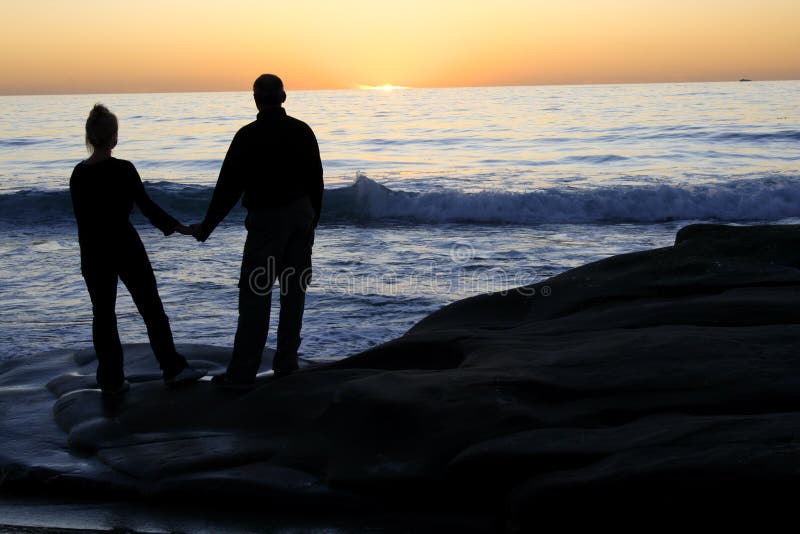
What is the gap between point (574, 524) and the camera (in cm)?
361

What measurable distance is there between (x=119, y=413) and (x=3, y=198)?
699 inches

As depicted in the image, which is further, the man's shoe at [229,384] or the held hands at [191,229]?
the held hands at [191,229]

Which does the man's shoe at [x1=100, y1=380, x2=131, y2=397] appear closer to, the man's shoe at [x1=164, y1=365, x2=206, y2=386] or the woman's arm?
the man's shoe at [x1=164, y1=365, x2=206, y2=386]

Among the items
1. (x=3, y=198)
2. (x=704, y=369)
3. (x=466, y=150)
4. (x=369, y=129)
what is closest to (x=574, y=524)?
(x=704, y=369)

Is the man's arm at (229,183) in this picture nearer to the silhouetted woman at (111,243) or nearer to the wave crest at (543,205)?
the silhouetted woman at (111,243)

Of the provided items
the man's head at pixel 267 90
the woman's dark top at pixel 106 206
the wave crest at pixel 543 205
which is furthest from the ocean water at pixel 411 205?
the man's head at pixel 267 90

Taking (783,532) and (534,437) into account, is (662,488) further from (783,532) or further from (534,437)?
(534,437)

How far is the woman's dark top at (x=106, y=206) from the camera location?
5180 mm

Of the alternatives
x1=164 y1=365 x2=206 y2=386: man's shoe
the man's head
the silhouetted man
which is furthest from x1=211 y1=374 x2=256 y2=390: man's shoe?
the man's head

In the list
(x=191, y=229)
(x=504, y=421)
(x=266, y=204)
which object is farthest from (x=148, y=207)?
(x=504, y=421)

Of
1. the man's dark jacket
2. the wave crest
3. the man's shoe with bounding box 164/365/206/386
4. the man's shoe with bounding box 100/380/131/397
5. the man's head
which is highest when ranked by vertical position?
the man's head

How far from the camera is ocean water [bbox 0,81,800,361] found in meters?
9.75

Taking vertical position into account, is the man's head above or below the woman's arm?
above

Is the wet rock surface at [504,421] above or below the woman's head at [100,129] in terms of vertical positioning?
below
